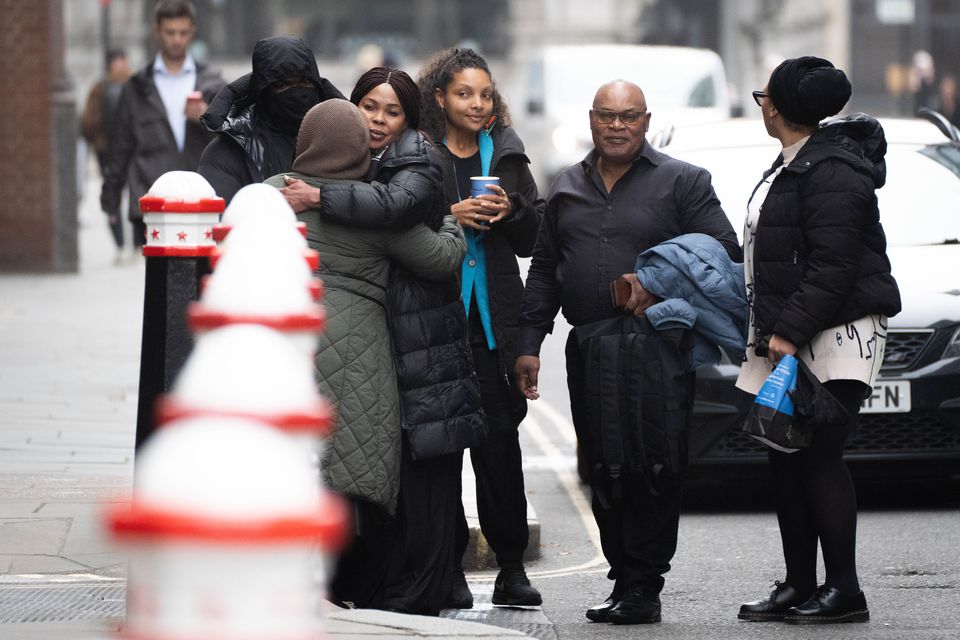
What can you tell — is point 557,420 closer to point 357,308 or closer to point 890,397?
point 890,397

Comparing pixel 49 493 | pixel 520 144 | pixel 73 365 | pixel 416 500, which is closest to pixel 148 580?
pixel 416 500

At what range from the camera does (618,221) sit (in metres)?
5.64

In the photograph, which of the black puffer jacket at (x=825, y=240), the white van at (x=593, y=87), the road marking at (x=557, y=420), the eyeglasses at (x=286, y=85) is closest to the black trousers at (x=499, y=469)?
the black puffer jacket at (x=825, y=240)

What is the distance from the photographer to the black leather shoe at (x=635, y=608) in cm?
552

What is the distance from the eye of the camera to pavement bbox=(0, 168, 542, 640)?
455 centimetres

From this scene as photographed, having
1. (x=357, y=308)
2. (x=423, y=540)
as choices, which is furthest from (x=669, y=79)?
(x=357, y=308)

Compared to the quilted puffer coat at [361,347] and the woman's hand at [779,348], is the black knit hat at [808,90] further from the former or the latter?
the quilted puffer coat at [361,347]

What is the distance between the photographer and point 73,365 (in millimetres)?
10977

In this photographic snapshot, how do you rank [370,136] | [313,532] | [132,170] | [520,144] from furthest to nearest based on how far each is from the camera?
[132,170], [520,144], [370,136], [313,532]

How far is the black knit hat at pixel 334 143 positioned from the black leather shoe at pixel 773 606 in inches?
73.7

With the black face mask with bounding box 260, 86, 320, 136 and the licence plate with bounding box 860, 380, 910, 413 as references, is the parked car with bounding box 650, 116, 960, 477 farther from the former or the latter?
the black face mask with bounding box 260, 86, 320, 136

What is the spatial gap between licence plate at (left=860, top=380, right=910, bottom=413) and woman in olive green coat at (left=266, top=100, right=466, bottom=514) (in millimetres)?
2770

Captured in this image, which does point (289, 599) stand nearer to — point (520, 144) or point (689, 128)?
point (520, 144)

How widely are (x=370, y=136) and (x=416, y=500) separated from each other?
1.09 meters
